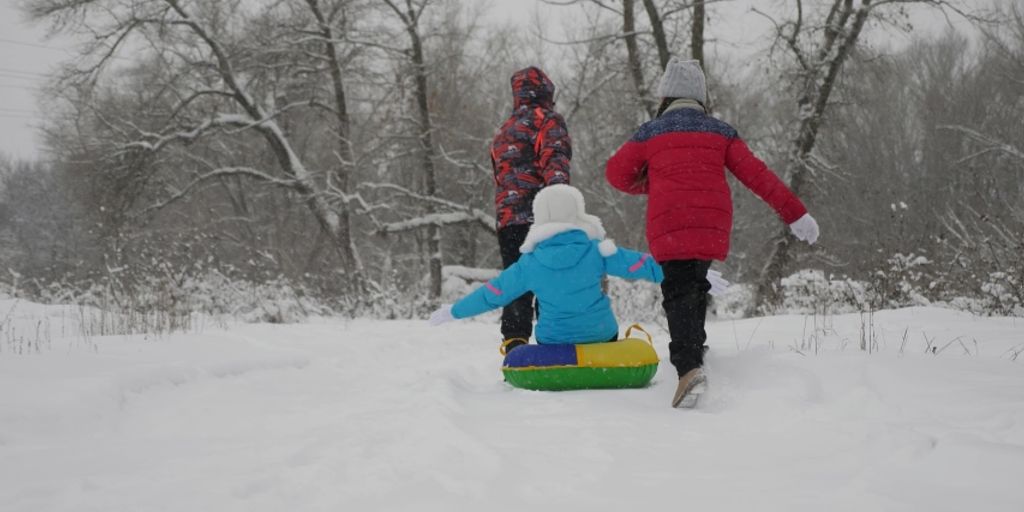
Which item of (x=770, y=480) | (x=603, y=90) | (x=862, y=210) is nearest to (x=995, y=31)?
(x=862, y=210)

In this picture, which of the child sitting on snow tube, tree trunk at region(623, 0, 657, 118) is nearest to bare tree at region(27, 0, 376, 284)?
tree trunk at region(623, 0, 657, 118)

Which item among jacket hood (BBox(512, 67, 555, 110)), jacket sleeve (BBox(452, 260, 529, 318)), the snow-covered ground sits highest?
jacket hood (BBox(512, 67, 555, 110))

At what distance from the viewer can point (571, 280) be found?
3.71 metres

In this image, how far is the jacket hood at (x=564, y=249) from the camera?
144 inches

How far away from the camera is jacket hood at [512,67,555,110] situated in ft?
16.0

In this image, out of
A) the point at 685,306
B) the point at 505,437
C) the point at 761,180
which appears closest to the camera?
the point at 505,437

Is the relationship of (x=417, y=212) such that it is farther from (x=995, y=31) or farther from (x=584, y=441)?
(x=995, y=31)

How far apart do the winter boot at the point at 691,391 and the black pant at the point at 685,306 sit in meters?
0.24

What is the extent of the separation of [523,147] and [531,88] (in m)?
0.47

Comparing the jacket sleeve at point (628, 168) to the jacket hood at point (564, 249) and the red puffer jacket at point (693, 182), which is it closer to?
the red puffer jacket at point (693, 182)

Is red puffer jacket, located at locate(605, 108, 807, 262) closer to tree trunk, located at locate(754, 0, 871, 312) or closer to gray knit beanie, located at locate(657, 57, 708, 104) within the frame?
gray knit beanie, located at locate(657, 57, 708, 104)

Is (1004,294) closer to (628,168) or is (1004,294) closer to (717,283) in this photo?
(717,283)

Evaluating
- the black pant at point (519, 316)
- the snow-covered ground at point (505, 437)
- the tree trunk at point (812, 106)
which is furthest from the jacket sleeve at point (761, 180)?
the tree trunk at point (812, 106)

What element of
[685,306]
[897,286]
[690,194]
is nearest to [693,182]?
[690,194]
